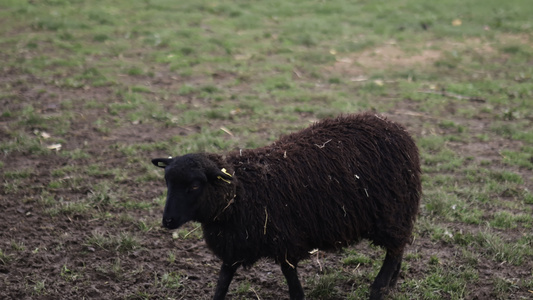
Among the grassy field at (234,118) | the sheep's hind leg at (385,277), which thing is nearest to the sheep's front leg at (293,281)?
the grassy field at (234,118)

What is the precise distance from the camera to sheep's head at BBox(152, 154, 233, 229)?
3.75 m

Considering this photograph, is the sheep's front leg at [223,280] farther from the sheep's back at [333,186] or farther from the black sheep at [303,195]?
the sheep's back at [333,186]

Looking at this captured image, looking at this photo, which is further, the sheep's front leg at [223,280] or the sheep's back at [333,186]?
the sheep's front leg at [223,280]

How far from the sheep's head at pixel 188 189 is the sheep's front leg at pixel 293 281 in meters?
0.86

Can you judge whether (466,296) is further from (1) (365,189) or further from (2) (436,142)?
(2) (436,142)

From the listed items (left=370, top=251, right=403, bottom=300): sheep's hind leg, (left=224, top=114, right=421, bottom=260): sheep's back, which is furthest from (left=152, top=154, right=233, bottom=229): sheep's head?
(left=370, top=251, right=403, bottom=300): sheep's hind leg

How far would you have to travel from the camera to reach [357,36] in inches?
501

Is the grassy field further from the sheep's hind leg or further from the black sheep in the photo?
the black sheep

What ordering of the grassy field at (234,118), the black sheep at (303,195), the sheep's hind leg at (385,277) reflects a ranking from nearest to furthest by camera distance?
the black sheep at (303,195), the sheep's hind leg at (385,277), the grassy field at (234,118)

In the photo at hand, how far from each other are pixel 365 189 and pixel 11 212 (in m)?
3.73

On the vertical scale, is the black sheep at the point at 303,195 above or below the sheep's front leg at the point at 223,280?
above

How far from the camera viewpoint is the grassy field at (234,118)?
16.2 ft

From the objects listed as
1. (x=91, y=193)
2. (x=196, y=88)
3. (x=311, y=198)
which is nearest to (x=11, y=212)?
(x=91, y=193)

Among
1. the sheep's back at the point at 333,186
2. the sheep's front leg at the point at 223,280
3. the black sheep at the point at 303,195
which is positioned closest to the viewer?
the black sheep at the point at 303,195
